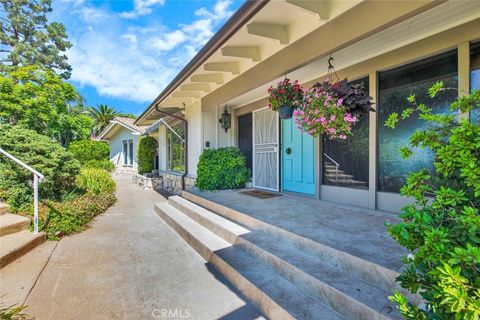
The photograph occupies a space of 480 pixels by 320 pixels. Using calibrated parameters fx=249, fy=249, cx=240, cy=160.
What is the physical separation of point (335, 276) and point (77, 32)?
25178 millimetres

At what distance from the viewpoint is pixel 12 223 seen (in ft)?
12.3

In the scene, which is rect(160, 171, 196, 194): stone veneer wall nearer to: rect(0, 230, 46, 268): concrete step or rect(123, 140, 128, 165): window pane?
rect(0, 230, 46, 268): concrete step

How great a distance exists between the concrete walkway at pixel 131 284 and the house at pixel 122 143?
507 inches

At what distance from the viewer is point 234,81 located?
511cm

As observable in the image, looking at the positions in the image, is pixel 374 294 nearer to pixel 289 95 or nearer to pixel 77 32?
pixel 289 95

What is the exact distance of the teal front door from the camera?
5.05m

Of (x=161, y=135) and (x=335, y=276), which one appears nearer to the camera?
(x=335, y=276)

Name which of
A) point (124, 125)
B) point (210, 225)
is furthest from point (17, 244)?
point (124, 125)

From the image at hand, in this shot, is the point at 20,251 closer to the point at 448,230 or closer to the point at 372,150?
the point at 448,230

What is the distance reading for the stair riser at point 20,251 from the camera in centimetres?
304

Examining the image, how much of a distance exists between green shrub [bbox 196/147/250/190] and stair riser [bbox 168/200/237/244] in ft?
3.29

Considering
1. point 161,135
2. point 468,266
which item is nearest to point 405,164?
point 468,266

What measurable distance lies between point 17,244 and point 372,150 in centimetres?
523

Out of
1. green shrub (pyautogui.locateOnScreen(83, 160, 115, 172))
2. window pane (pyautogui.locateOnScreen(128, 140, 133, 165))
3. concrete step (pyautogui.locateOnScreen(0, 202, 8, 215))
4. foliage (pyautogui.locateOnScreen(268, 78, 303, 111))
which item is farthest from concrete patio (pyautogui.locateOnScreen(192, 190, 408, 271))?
green shrub (pyautogui.locateOnScreen(83, 160, 115, 172))
